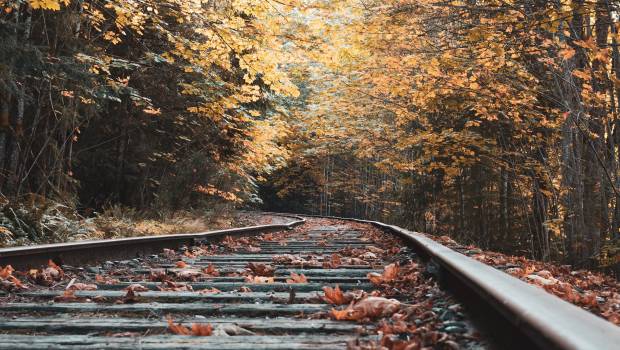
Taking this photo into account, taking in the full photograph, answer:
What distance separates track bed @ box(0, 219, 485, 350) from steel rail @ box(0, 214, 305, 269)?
199 millimetres

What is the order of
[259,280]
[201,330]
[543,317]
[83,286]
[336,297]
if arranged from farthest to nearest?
[259,280]
[83,286]
[336,297]
[201,330]
[543,317]

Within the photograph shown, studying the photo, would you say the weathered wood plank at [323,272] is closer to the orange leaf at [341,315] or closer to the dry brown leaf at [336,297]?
the dry brown leaf at [336,297]

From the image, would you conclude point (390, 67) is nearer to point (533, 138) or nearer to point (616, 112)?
point (533, 138)

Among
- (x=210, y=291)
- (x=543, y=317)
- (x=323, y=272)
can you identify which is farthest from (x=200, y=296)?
(x=543, y=317)

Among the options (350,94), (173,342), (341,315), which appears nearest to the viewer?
(173,342)

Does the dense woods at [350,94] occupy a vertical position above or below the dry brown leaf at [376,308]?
above

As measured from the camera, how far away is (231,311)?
2.85 meters

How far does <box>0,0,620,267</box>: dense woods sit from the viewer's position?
7355 millimetres

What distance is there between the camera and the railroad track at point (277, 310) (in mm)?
1727

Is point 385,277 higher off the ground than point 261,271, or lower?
higher

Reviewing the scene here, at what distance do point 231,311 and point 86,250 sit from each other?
109 inches

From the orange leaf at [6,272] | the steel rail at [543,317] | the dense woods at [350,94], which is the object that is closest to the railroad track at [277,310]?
the steel rail at [543,317]

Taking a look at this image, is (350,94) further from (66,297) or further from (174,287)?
(66,297)

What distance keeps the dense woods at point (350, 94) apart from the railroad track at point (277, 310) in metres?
3.63
